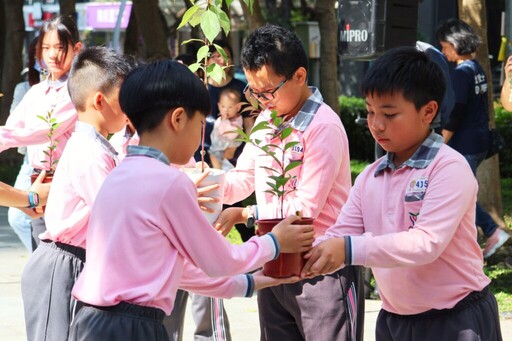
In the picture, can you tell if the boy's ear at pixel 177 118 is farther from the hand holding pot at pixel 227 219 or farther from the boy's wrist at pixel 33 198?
the boy's wrist at pixel 33 198

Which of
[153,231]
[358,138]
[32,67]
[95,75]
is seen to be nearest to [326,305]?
[153,231]

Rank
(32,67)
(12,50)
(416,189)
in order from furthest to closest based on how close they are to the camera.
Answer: (12,50) < (32,67) < (416,189)

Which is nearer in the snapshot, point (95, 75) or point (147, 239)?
point (147, 239)

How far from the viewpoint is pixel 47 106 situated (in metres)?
6.09

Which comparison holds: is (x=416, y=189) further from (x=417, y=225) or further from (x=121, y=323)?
(x=121, y=323)

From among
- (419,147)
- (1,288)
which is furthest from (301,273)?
(1,288)

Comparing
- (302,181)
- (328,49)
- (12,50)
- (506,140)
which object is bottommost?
(506,140)

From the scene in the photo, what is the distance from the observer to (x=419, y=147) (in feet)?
11.1

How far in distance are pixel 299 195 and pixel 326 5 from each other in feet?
36.0

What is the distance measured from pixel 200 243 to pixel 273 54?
1221mm

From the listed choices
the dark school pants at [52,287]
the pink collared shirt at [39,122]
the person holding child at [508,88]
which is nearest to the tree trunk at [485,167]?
the person holding child at [508,88]

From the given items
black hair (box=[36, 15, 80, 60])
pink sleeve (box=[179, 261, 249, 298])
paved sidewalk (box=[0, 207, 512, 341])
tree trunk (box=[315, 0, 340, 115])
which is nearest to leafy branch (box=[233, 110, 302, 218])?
pink sleeve (box=[179, 261, 249, 298])

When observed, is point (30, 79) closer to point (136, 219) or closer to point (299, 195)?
point (299, 195)

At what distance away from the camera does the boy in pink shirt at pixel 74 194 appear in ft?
13.1
